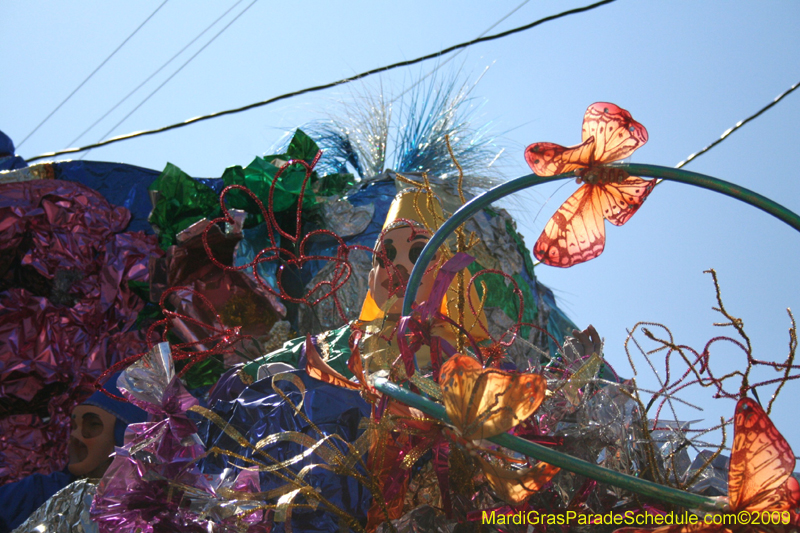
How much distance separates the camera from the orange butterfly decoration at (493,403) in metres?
0.54

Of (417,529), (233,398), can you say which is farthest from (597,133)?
(233,398)

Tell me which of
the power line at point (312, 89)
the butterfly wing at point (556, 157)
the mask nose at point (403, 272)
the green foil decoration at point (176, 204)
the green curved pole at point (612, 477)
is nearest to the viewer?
the green curved pole at point (612, 477)

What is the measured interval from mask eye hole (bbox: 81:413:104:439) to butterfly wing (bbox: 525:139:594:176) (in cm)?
104

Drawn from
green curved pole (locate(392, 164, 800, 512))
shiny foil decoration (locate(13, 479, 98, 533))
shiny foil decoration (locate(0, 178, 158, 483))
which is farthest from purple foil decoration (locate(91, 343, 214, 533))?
shiny foil decoration (locate(0, 178, 158, 483))

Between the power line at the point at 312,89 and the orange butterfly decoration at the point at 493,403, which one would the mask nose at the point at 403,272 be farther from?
the power line at the point at 312,89

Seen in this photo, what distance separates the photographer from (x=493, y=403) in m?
0.55

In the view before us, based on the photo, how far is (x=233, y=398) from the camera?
3.02 ft

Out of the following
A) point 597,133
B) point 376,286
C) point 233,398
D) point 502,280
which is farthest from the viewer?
point 502,280

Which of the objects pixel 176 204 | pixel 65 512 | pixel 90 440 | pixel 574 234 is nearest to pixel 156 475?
pixel 65 512

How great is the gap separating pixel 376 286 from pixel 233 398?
389 mm

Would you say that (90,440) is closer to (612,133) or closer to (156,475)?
(156,475)

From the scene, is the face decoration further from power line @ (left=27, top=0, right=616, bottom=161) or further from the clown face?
power line @ (left=27, top=0, right=616, bottom=161)

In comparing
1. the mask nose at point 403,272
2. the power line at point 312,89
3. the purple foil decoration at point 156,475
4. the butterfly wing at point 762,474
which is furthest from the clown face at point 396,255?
the power line at point 312,89

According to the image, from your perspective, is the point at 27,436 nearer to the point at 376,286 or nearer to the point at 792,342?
the point at 376,286
